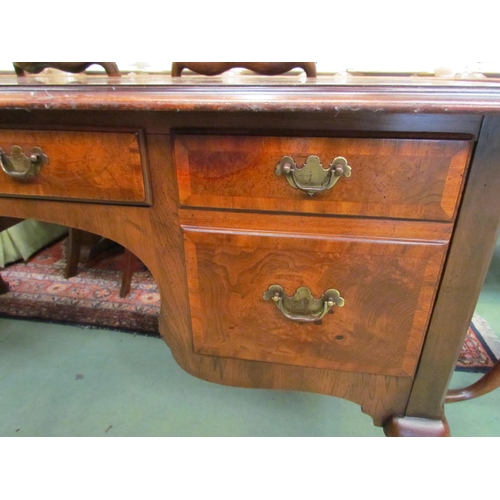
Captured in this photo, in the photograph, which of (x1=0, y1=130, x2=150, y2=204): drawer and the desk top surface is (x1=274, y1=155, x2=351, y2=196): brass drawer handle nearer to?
the desk top surface

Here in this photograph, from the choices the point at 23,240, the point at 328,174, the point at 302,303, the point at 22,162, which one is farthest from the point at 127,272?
the point at 328,174

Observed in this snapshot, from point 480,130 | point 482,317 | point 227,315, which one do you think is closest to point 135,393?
point 227,315

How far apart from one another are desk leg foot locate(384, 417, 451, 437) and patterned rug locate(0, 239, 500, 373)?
0.59 m

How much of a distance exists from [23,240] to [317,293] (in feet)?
5.59

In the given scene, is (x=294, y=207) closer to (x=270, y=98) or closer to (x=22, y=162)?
(x=270, y=98)

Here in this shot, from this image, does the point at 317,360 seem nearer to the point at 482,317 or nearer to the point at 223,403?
the point at 223,403

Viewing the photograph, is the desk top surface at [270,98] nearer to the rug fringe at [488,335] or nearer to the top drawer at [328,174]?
the top drawer at [328,174]

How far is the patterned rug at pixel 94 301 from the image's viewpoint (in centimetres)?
122

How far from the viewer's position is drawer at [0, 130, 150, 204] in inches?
20.0

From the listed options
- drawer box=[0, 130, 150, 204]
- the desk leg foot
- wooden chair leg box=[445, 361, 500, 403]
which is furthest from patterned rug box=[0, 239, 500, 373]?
drawer box=[0, 130, 150, 204]

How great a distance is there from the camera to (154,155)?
506mm

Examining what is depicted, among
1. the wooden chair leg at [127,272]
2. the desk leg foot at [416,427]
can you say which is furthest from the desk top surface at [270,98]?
the wooden chair leg at [127,272]

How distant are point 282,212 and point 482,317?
4.07 feet

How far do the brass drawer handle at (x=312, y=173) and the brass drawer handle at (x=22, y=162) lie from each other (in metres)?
0.36
